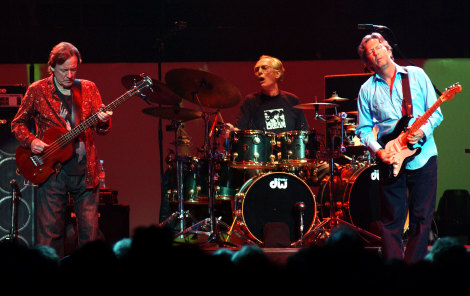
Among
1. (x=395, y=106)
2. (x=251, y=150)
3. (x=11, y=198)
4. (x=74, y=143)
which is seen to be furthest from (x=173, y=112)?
(x=395, y=106)

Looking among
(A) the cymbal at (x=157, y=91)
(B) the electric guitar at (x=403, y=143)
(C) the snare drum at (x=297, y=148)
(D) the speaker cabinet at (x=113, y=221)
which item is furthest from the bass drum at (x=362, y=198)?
(D) the speaker cabinet at (x=113, y=221)

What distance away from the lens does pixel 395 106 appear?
4.81 meters

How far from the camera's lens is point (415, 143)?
4527 mm

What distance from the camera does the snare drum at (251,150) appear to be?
23.4 feet

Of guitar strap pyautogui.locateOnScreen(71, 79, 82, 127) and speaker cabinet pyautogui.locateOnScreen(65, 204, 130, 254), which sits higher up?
guitar strap pyautogui.locateOnScreen(71, 79, 82, 127)

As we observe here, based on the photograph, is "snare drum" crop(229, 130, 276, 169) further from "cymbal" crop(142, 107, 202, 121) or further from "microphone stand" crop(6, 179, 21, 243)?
"microphone stand" crop(6, 179, 21, 243)

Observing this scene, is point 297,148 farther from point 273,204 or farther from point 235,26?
point 235,26

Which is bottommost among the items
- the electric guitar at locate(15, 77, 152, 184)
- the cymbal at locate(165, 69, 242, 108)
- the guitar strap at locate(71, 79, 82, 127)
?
the electric guitar at locate(15, 77, 152, 184)

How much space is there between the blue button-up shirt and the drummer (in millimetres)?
2879

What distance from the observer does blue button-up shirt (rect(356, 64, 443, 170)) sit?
4605mm

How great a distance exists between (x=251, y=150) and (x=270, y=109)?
1.02 meters

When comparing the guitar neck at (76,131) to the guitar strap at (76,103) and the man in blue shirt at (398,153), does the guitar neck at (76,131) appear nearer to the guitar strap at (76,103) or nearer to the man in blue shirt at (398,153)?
the guitar strap at (76,103)

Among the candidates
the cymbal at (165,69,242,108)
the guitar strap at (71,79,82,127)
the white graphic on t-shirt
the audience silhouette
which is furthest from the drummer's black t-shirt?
the audience silhouette

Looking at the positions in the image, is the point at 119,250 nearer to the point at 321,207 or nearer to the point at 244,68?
the point at 321,207
